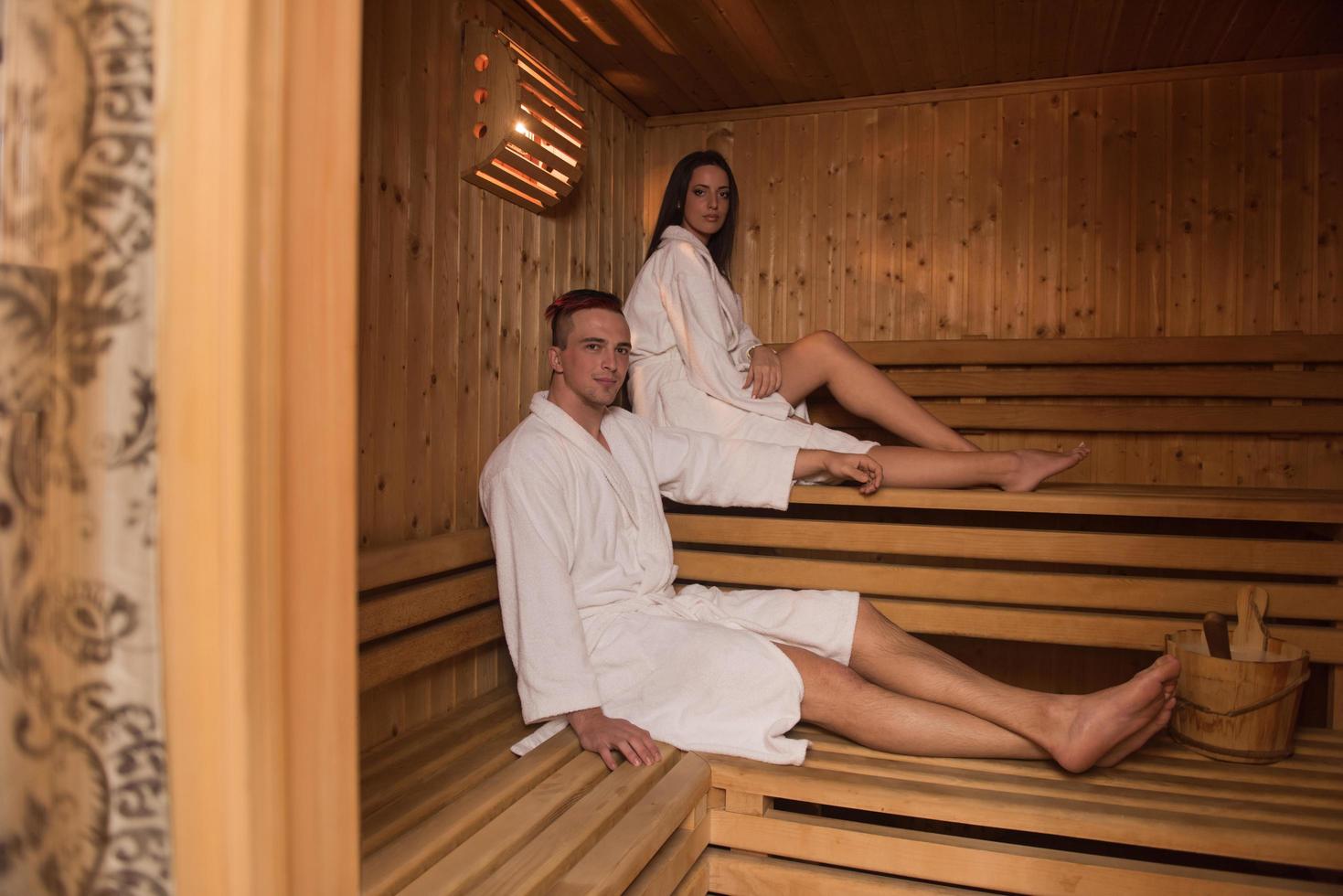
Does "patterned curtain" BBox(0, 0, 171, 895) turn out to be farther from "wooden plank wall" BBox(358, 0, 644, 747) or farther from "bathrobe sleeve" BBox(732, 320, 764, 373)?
"bathrobe sleeve" BBox(732, 320, 764, 373)

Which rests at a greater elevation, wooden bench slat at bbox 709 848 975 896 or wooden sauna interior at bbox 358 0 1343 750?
wooden sauna interior at bbox 358 0 1343 750

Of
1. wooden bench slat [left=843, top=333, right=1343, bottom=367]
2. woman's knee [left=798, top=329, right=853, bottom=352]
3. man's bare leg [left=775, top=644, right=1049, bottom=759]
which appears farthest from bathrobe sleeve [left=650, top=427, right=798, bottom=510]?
wooden bench slat [left=843, top=333, right=1343, bottom=367]

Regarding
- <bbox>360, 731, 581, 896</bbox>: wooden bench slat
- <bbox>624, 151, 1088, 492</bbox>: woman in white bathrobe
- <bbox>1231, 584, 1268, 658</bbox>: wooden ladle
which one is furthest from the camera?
<bbox>624, 151, 1088, 492</bbox>: woman in white bathrobe

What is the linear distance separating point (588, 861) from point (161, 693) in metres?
0.79

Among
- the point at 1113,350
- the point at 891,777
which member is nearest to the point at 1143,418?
the point at 1113,350

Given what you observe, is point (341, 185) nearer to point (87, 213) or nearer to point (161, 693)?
point (87, 213)

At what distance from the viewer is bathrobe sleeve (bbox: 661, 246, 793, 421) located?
2.76 meters

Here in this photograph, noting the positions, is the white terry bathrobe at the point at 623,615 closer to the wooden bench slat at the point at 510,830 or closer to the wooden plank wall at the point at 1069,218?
the wooden bench slat at the point at 510,830

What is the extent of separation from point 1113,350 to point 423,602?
8.13ft

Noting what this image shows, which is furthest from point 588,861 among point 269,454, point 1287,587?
point 1287,587

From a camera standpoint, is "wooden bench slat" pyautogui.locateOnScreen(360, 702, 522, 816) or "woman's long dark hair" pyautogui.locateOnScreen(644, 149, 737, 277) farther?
"woman's long dark hair" pyautogui.locateOnScreen(644, 149, 737, 277)

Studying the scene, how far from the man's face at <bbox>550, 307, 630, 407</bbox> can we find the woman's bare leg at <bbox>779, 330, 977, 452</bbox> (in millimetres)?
773

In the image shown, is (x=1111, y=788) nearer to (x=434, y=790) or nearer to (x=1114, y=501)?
(x=1114, y=501)

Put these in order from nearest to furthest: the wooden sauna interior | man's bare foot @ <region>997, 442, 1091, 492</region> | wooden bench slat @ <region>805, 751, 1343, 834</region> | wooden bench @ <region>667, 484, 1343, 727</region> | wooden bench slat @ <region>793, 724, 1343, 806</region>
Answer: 1. wooden bench slat @ <region>805, 751, 1343, 834</region>
2. wooden bench slat @ <region>793, 724, 1343, 806</region>
3. wooden bench @ <region>667, 484, 1343, 727</region>
4. man's bare foot @ <region>997, 442, 1091, 492</region>
5. the wooden sauna interior
